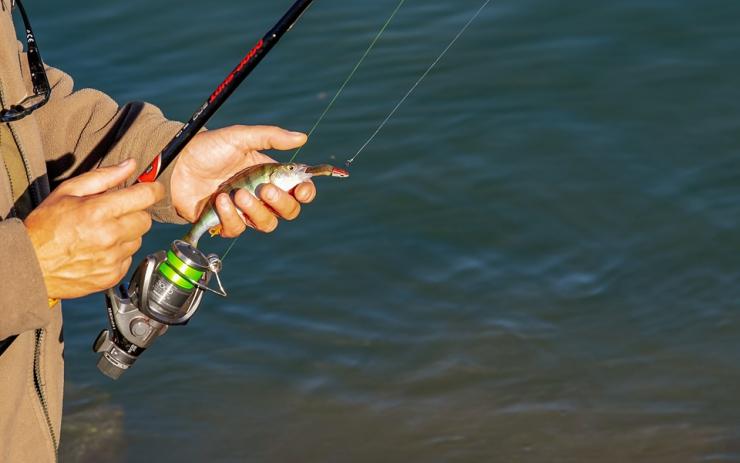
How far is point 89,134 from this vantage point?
9.89 ft

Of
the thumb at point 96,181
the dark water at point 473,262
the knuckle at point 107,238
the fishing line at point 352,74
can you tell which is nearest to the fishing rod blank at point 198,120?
the thumb at point 96,181

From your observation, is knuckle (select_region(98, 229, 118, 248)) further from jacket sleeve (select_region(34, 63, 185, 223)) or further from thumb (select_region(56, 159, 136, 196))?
jacket sleeve (select_region(34, 63, 185, 223))

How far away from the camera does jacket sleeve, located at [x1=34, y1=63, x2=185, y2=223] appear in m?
3.00

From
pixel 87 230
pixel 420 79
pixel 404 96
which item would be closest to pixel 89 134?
pixel 87 230

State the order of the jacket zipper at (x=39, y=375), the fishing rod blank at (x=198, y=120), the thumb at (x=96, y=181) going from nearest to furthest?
1. the thumb at (x=96, y=181)
2. the jacket zipper at (x=39, y=375)
3. the fishing rod blank at (x=198, y=120)

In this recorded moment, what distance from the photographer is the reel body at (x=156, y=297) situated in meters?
2.72

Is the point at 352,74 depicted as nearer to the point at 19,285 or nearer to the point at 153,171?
the point at 153,171

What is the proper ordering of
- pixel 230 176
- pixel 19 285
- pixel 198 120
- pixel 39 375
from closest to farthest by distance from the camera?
pixel 19 285 → pixel 39 375 → pixel 198 120 → pixel 230 176

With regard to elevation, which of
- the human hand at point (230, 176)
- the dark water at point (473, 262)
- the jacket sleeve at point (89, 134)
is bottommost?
the dark water at point (473, 262)

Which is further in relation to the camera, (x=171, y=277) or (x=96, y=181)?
(x=171, y=277)

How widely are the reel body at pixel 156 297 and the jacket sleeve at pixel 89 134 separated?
315mm

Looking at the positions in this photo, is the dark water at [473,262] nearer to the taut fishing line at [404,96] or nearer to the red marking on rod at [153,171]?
the taut fishing line at [404,96]

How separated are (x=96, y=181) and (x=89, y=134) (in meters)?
0.77

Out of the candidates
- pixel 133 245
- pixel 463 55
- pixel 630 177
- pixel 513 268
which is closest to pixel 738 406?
pixel 513 268
